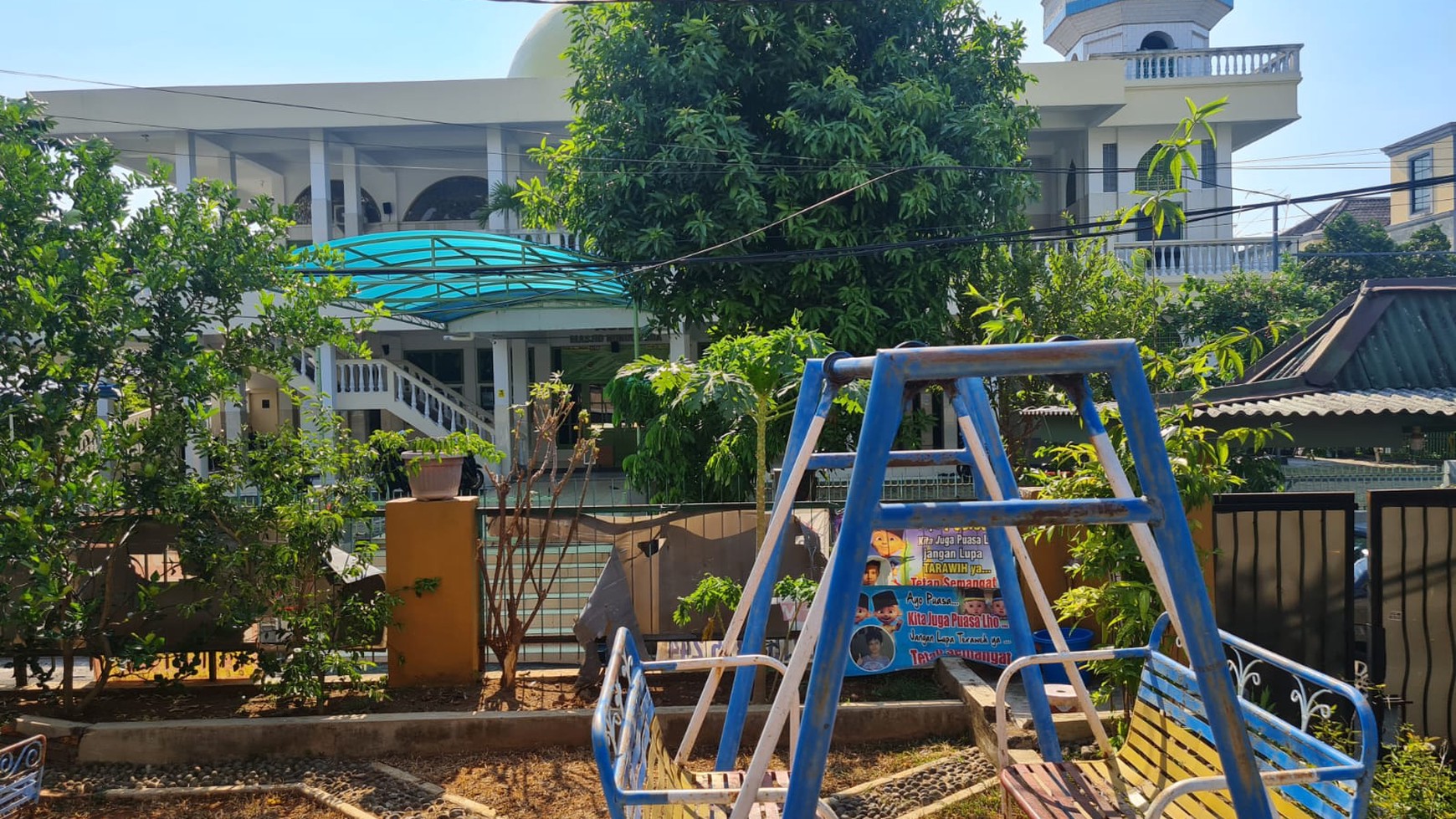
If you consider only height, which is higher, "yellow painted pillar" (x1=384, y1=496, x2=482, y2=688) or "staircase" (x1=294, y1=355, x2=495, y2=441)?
"staircase" (x1=294, y1=355, x2=495, y2=441)

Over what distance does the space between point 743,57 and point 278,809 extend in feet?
33.0

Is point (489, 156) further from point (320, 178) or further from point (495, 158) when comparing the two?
point (320, 178)

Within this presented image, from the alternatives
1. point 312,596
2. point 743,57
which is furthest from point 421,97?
point 312,596

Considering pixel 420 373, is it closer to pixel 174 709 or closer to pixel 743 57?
pixel 743 57

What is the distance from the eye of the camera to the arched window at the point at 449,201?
2505 centimetres

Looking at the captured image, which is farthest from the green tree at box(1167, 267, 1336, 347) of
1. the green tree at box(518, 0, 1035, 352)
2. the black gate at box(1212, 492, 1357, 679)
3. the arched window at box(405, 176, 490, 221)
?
the arched window at box(405, 176, 490, 221)

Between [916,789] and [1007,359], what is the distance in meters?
3.54

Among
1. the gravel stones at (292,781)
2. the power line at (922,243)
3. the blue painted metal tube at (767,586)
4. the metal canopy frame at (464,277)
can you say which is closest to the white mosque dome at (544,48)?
the metal canopy frame at (464,277)

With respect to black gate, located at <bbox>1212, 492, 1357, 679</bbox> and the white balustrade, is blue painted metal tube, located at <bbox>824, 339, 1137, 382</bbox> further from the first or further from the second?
the white balustrade

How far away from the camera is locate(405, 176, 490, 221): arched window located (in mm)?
25047

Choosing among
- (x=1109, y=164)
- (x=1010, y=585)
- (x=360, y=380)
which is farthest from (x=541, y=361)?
(x=1010, y=585)

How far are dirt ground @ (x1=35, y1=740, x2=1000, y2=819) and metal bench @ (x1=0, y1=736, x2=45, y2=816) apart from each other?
12.1 inches

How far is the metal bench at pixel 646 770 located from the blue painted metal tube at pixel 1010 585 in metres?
0.85

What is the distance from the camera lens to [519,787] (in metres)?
5.21
